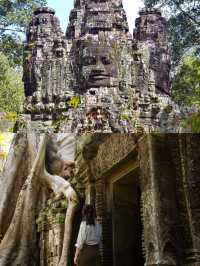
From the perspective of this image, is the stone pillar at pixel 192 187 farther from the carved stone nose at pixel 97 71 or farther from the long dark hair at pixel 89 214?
the carved stone nose at pixel 97 71

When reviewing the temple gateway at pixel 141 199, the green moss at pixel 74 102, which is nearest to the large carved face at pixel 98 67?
the green moss at pixel 74 102

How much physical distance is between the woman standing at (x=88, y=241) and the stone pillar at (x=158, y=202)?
44 cm

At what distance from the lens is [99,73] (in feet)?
56.6

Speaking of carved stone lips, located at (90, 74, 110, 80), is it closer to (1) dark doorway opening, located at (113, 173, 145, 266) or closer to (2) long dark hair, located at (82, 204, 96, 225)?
(1) dark doorway opening, located at (113, 173, 145, 266)

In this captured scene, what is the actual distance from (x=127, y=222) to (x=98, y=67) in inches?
497

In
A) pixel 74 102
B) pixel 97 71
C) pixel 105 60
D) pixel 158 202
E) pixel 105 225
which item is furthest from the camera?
pixel 105 60

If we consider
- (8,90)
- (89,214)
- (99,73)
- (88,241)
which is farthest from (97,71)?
(88,241)

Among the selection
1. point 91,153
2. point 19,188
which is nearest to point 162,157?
point 91,153

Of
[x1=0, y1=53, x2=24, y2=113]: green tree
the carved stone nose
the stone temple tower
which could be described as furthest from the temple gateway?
[x1=0, y1=53, x2=24, y2=113]: green tree

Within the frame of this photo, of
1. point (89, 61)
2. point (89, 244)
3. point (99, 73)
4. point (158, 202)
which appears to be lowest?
point (89, 244)

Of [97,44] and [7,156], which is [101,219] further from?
[97,44]

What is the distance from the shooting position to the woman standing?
4445 millimetres

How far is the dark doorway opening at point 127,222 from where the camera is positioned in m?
4.85

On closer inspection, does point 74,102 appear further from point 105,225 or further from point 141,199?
point 141,199
